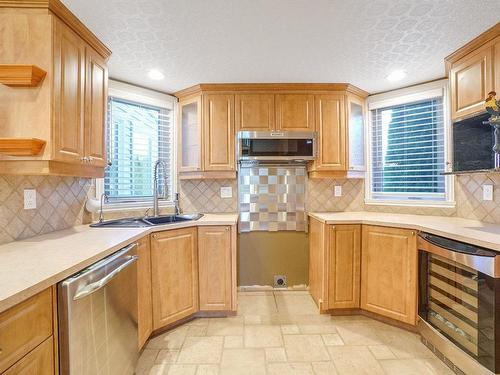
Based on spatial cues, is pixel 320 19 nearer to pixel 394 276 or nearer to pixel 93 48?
pixel 93 48

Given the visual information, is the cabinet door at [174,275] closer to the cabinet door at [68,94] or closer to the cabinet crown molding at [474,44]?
the cabinet door at [68,94]

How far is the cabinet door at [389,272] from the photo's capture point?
1.97 m

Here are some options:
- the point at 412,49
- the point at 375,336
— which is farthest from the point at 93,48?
the point at 375,336

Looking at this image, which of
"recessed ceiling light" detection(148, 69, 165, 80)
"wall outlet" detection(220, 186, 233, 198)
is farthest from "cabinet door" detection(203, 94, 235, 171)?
"recessed ceiling light" detection(148, 69, 165, 80)

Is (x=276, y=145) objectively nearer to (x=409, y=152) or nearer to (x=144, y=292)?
(x=409, y=152)

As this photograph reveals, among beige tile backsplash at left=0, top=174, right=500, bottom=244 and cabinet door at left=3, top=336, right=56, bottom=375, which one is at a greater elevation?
beige tile backsplash at left=0, top=174, right=500, bottom=244

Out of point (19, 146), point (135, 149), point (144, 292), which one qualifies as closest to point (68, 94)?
point (19, 146)

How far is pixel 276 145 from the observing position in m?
2.55

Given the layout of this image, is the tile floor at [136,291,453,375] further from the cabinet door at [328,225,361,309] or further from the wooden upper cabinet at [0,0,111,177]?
the wooden upper cabinet at [0,0,111,177]

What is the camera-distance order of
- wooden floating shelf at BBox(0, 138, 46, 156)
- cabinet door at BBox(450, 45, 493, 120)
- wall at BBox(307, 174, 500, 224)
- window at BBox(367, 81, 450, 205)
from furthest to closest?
1. window at BBox(367, 81, 450, 205)
2. wall at BBox(307, 174, 500, 224)
3. cabinet door at BBox(450, 45, 493, 120)
4. wooden floating shelf at BBox(0, 138, 46, 156)

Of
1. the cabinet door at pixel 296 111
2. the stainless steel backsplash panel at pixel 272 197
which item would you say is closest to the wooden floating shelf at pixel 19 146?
the stainless steel backsplash panel at pixel 272 197

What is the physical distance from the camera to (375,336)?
6.57 feet

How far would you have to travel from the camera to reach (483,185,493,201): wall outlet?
203 cm

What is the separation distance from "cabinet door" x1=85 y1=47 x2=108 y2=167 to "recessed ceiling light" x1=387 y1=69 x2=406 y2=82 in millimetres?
2510
